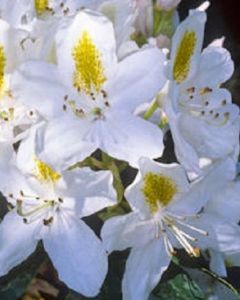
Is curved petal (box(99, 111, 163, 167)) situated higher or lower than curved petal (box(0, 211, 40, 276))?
higher

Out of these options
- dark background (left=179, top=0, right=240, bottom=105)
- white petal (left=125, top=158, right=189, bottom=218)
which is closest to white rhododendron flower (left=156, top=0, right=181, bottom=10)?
white petal (left=125, top=158, right=189, bottom=218)

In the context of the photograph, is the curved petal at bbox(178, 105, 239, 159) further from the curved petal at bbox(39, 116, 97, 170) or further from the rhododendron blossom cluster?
the curved petal at bbox(39, 116, 97, 170)

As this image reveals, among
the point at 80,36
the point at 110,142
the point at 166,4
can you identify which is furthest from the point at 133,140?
the point at 166,4

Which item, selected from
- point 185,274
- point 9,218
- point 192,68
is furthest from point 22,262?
point 192,68

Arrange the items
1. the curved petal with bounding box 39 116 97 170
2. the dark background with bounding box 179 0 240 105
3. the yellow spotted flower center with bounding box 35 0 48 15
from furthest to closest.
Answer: the dark background with bounding box 179 0 240 105 < the yellow spotted flower center with bounding box 35 0 48 15 < the curved petal with bounding box 39 116 97 170

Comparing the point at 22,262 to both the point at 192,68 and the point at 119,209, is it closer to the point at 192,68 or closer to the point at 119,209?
the point at 119,209

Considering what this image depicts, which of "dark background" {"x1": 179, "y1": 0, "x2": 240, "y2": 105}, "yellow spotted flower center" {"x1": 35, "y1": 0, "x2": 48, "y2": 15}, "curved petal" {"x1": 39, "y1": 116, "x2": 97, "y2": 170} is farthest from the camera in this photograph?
"dark background" {"x1": 179, "y1": 0, "x2": 240, "y2": 105}

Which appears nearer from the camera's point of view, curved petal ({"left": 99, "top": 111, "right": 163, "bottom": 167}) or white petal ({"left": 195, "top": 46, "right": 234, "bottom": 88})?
curved petal ({"left": 99, "top": 111, "right": 163, "bottom": 167})

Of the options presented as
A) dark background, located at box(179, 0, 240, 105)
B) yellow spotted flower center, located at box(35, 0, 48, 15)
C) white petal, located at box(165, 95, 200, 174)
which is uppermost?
yellow spotted flower center, located at box(35, 0, 48, 15)
